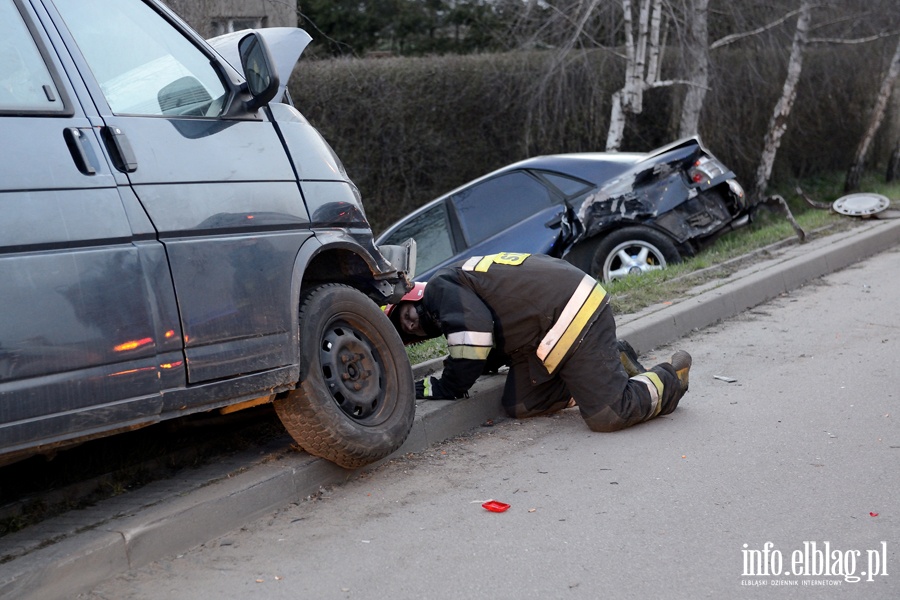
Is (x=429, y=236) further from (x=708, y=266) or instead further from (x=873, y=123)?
(x=873, y=123)

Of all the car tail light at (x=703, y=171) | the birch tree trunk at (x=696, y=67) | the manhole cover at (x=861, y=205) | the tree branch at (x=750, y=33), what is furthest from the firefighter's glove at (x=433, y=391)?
the tree branch at (x=750, y=33)

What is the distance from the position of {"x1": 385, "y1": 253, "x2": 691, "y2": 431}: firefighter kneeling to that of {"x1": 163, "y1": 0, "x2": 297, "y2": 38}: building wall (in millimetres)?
3327

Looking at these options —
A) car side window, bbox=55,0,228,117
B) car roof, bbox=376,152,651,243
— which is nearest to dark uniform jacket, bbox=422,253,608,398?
car side window, bbox=55,0,228,117

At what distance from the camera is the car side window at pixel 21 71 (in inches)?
131

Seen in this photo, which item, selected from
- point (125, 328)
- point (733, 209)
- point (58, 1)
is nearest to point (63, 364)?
point (125, 328)

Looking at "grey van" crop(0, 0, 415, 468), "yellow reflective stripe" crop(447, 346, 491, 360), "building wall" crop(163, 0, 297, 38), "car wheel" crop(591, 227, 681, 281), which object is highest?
"building wall" crop(163, 0, 297, 38)

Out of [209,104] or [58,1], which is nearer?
[58,1]

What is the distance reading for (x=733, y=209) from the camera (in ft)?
29.9

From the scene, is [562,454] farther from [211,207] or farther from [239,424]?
[211,207]

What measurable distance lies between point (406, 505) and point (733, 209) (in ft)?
19.2

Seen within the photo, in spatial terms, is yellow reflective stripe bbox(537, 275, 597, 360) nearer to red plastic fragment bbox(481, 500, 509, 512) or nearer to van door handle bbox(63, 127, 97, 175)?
red plastic fragment bbox(481, 500, 509, 512)

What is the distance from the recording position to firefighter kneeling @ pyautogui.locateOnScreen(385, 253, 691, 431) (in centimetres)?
502

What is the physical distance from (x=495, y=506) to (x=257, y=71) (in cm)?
202

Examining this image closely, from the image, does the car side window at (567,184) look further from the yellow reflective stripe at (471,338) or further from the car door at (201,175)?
the car door at (201,175)
